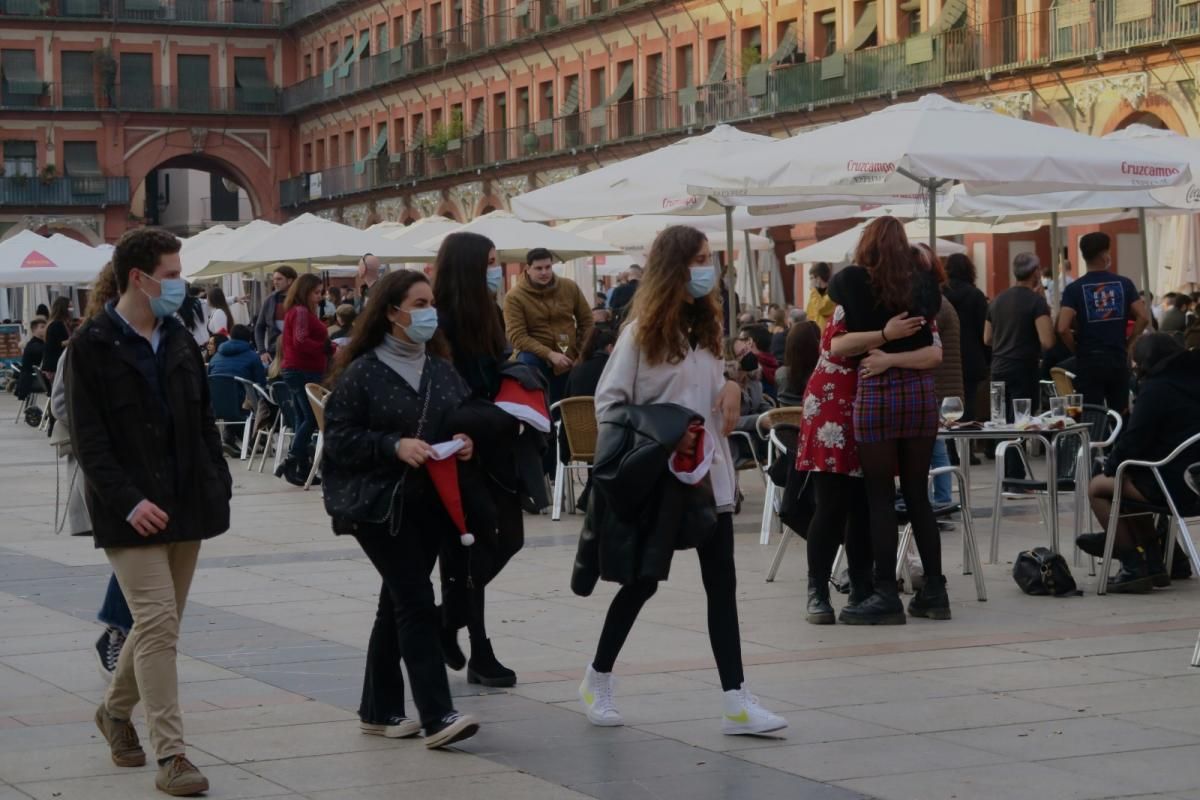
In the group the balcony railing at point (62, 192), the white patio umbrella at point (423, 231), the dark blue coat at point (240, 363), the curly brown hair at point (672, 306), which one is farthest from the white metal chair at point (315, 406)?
the balcony railing at point (62, 192)

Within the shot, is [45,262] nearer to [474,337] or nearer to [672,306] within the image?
[474,337]

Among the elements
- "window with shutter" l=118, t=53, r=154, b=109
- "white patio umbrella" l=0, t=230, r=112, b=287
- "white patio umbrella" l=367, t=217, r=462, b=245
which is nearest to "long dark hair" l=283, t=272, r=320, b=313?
"white patio umbrella" l=367, t=217, r=462, b=245

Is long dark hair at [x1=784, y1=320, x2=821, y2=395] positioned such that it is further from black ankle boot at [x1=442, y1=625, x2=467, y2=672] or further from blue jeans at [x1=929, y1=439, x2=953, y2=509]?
black ankle boot at [x1=442, y1=625, x2=467, y2=672]

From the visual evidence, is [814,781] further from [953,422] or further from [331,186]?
[331,186]

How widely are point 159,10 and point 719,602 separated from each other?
68359 mm

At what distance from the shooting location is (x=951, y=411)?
34.1ft

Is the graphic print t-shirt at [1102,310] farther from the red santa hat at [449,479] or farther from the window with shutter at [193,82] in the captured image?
the window with shutter at [193,82]

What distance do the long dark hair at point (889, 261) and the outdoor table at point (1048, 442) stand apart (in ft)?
3.75

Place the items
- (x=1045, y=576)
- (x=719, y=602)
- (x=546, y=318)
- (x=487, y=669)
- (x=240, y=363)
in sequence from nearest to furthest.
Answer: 1. (x=719, y=602)
2. (x=487, y=669)
3. (x=1045, y=576)
4. (x=546, y=318)
5. (x=240, y=363)

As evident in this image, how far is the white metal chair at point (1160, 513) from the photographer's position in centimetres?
908

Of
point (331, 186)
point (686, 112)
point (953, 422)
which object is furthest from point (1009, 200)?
point (331, 186)

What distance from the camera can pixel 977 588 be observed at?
31.9 ft

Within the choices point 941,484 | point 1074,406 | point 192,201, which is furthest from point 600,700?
point 192,201

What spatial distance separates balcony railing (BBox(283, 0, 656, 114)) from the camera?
54.0m
